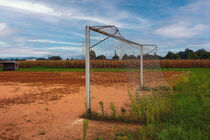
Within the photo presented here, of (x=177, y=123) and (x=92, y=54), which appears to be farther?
(x=92, y=54)

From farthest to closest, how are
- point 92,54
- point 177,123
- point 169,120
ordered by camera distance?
1. point 92,54
2. point 169,120
3. point 177,123

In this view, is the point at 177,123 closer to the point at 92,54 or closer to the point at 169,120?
the point at 169,120

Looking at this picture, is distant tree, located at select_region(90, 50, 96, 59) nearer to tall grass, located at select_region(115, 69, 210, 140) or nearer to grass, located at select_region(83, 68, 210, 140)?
grass, located at select_region(83, 68, 210, 140)

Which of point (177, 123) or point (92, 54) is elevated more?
point (92, 54)

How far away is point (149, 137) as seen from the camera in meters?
A: 3.13

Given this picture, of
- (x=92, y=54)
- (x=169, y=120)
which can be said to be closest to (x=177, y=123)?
(x=169, y=120)

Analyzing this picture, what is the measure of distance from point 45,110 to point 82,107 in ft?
3.31

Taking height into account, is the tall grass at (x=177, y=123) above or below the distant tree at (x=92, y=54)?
below

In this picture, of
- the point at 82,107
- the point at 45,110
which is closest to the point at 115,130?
the point at 82,107

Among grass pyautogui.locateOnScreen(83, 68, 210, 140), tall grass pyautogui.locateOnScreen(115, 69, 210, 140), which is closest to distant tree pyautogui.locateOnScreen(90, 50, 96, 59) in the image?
grass pyautogui.locateOnScreen(83, 68, 210, 140)

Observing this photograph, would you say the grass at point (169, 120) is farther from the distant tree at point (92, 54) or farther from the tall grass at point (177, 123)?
the distant tree at point (92, 54)

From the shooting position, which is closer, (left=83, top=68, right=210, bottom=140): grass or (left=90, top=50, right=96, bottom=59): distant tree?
(left=83, top=68, right=210, bottom=140): grass

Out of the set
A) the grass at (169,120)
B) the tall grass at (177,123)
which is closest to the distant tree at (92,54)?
the grass at (169,120)

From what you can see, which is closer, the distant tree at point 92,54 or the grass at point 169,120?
the grass at point 169,120
